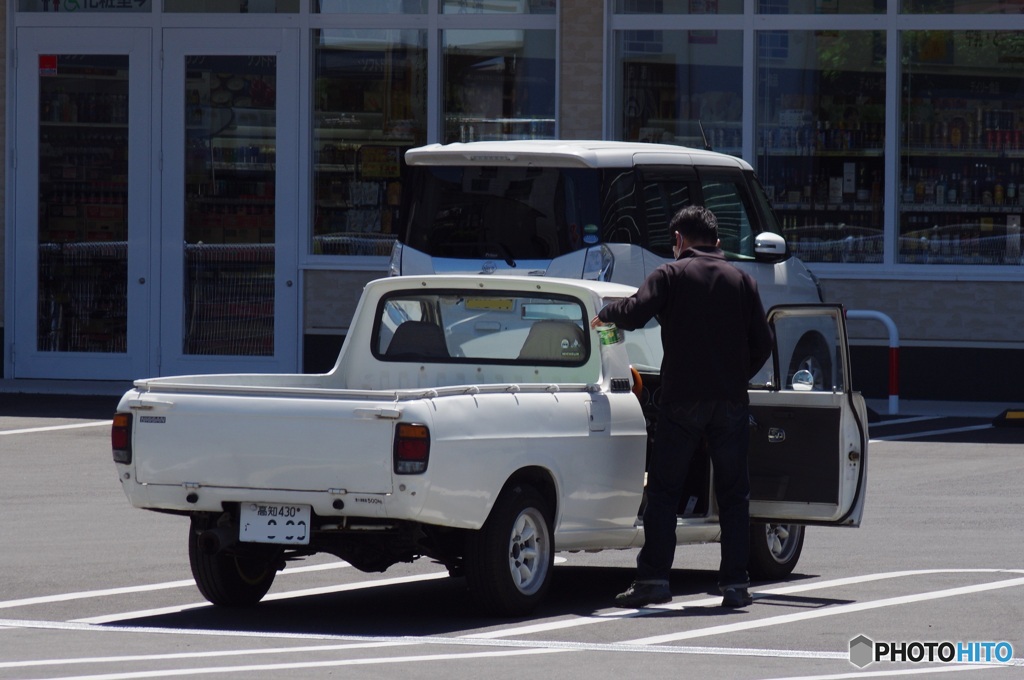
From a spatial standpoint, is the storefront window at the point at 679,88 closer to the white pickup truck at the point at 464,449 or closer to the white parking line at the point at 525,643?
the white pickup truck at the point at 464,449

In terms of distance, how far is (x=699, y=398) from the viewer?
8.58m

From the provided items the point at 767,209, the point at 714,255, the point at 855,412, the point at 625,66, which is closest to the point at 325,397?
the point at 714,255

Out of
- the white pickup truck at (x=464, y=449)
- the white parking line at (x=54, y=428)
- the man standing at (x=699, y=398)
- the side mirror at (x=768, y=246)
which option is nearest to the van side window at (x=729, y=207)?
the side mirror at (x=768, y=246)

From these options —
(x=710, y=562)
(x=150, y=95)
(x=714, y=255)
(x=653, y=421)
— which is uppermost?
(x=150, y=95)

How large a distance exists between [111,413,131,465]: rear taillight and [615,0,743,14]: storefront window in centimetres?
1210

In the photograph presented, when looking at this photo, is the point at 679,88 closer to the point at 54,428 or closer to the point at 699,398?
the point at 54,428

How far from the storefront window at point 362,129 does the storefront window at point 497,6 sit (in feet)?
1.42

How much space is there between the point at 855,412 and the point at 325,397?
283 centimetres

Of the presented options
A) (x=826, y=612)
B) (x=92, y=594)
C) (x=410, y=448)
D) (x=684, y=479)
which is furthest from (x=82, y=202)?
A: (x=826, y=612)

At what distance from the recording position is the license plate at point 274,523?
25.7ft

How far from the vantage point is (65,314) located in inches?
798

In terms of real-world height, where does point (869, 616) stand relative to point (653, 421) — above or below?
below

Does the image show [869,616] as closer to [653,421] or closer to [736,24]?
[653,421]

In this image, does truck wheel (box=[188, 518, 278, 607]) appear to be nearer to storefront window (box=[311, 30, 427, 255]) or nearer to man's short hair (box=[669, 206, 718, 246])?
man's short hair (box=[669, 206, 718, 246])
